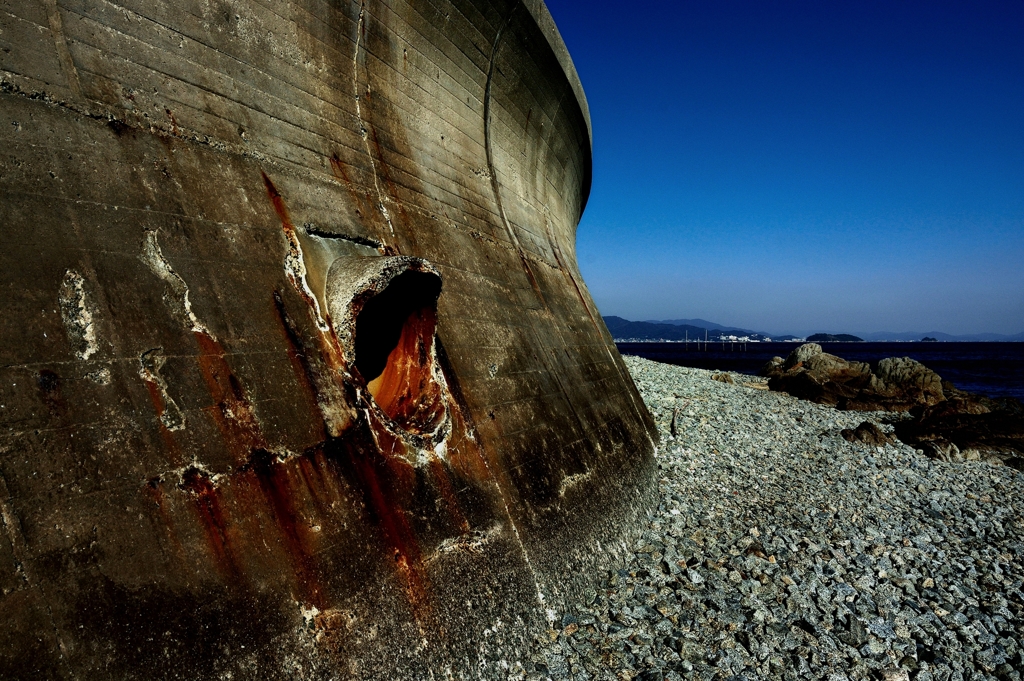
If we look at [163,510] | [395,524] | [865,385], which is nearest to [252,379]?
[163,510]

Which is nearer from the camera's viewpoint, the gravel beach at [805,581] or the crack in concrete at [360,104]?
the gravel beach at [805,581]

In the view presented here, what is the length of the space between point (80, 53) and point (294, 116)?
54.7 inches

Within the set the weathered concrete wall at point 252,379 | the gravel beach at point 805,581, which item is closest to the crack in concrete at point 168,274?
the weathered concrete wall at point 252,379

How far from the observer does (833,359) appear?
78.3 ft

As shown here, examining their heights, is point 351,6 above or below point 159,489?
above

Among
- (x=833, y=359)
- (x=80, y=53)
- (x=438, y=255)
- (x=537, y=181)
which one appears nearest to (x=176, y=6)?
(x=80, y=53)

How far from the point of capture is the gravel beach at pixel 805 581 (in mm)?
4133

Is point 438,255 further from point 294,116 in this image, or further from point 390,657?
point 390,657

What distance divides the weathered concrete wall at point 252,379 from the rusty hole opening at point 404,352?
0.02 m

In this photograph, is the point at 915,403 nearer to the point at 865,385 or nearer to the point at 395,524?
the point at 865,385

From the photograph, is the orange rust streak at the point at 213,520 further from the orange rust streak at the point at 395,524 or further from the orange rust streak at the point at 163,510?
the orange rust streak at the point at 395,524

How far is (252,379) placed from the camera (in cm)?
319

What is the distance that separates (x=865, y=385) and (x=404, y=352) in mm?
19755

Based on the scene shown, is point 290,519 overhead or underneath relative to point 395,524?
overhead
